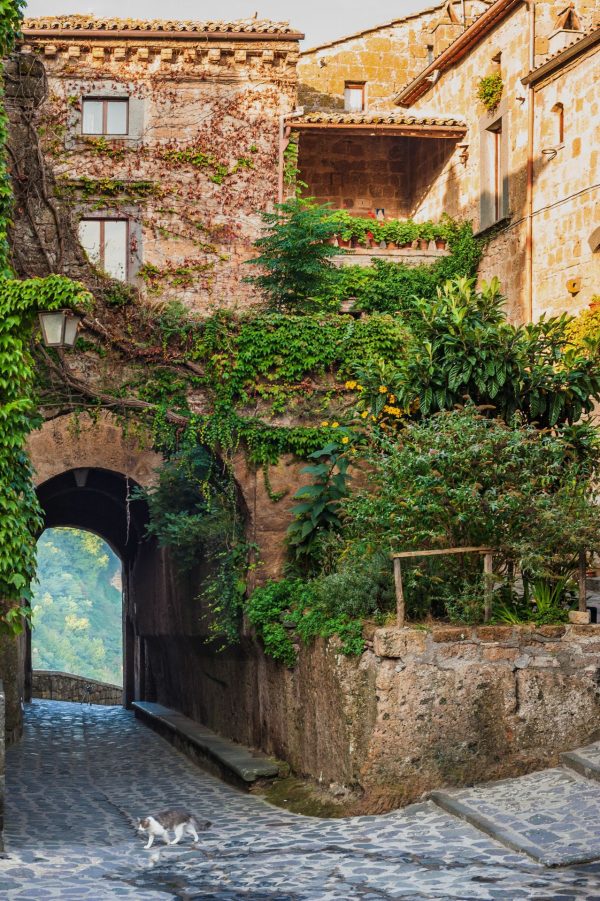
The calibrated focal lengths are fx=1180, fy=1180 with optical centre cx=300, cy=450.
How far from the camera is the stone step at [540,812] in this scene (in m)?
7.61

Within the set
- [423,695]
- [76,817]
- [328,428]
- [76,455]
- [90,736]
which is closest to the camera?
[423,695]

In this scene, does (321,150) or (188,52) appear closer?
(188,52)

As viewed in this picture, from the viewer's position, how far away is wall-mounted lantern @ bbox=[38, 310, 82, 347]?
991cm

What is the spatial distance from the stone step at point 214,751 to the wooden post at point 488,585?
3.23 m

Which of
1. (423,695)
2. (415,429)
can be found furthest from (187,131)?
(423,695)

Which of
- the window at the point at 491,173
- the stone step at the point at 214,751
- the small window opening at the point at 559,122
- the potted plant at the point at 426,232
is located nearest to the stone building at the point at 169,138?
the potted plant at the point at 426,232

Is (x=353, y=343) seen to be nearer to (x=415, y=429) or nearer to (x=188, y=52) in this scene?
(x=415, y=429)

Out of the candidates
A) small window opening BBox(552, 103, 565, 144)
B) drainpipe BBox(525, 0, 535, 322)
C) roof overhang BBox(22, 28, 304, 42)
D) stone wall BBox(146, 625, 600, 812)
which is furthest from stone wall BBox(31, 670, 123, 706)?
stone wall BBox(146, 625, 600, 812)

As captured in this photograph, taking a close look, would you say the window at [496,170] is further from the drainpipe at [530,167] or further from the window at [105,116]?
the window at [105,116]

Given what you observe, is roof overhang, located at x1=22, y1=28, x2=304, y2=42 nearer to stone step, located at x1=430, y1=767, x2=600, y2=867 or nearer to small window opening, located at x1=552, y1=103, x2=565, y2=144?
small window opening, located at x1=552, y1=103, x2=565, y2=144

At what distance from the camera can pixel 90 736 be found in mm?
18719

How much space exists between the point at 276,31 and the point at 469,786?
54.7 ft

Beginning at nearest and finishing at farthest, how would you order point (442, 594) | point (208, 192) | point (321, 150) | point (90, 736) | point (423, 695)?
1. point (423, 695)
2. point (442, 594)
3. point (90, 736)
4. point (208, 192)
5. point (321, 150)

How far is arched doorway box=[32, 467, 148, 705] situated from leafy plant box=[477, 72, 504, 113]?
9996mm
